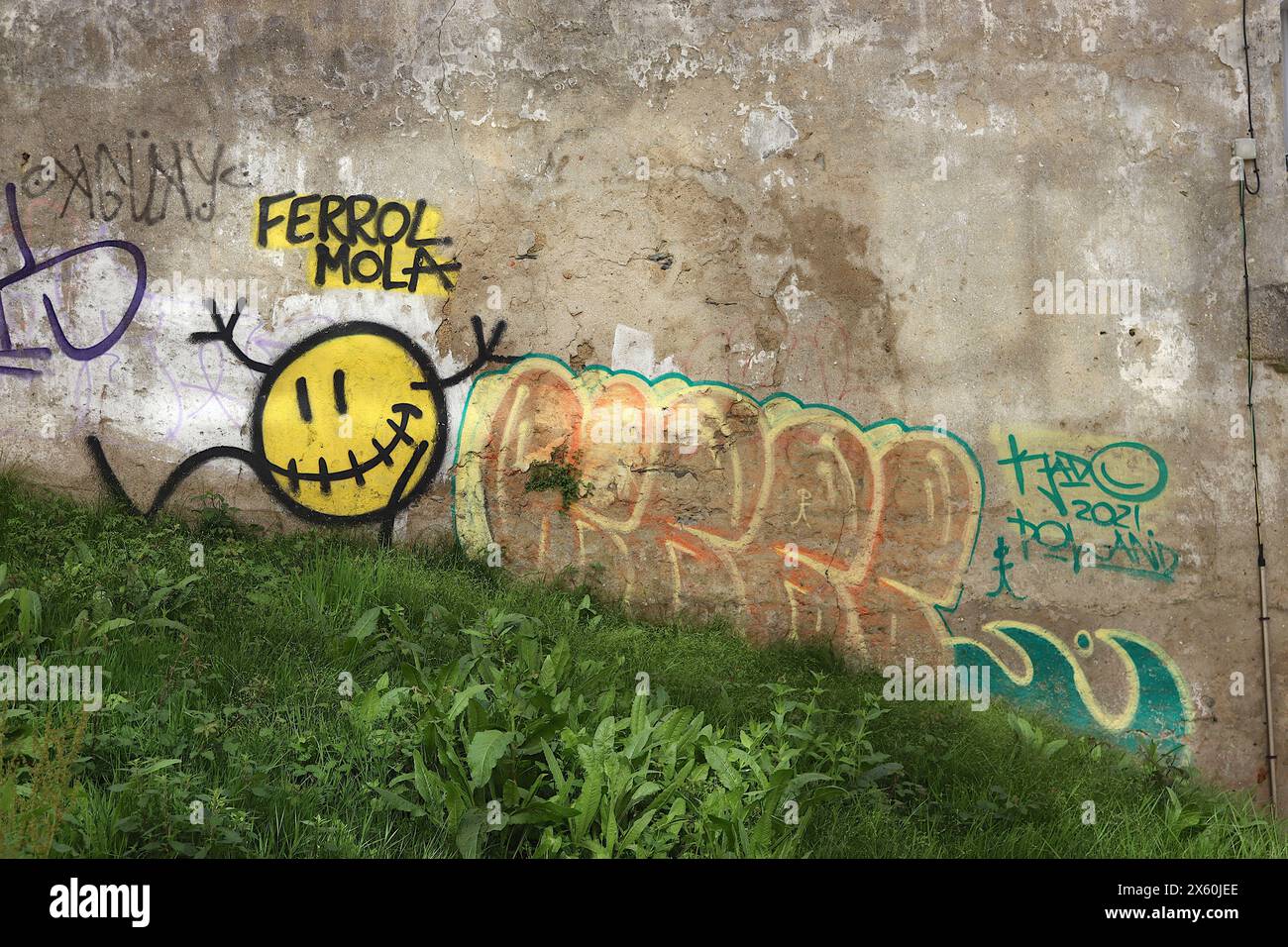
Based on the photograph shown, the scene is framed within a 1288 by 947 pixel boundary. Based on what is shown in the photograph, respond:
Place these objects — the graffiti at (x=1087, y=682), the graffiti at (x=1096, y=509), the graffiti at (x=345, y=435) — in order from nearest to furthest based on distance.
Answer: the graffiti at (x=1087, y=682) → the graffiti at (x=1096, y=509) → the graffiti at (x=345, y=435)

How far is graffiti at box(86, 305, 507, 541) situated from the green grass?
0.27 meters

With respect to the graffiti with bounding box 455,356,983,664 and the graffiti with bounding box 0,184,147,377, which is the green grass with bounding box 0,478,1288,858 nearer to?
the graffiti with bounding box 455,356,983,664

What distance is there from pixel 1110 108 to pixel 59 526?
681cm

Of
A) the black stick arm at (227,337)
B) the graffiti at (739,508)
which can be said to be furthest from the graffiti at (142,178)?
the graffiti at (739,508)

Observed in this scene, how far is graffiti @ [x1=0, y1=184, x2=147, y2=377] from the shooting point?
243 inches

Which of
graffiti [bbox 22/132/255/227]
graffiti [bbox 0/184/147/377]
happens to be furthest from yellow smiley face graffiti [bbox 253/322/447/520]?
graffiti [bbox 22/132/255/227]

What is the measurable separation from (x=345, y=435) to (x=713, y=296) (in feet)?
8.00

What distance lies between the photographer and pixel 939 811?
174 inches

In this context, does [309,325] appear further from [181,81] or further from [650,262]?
[650,262]

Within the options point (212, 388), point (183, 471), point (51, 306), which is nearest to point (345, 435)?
point (212, 388)

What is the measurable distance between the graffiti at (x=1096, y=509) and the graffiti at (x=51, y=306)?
221 inches

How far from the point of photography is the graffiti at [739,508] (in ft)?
19.7

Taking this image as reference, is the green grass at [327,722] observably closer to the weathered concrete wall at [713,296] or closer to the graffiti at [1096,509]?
the weathered concrete wall at [713,296]
